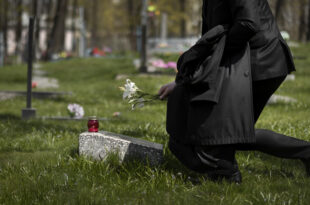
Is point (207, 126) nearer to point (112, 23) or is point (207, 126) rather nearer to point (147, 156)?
point (147, 156)

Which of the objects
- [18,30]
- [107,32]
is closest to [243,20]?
[18,30]

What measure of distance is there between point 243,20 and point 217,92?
53 cm

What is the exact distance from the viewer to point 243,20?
316 cm

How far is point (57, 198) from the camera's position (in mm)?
3123

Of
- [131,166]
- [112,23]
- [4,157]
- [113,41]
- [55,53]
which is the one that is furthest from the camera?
[112,23]

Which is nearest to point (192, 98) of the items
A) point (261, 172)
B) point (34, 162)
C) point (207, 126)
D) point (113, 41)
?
point (207, 126)

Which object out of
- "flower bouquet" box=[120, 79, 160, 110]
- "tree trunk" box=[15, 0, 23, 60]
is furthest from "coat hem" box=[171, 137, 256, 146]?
"tree trunk" box=[15, 0, 23, 60]

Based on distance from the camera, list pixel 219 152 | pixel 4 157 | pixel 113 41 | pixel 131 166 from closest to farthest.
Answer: pixel 219 152 < pixel 131 166 < pixel 4 157 < pixel 113 41

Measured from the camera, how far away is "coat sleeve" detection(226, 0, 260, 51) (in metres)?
3.15

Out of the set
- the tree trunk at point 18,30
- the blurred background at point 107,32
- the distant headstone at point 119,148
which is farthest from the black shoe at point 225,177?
the tree trunk at point 18,30

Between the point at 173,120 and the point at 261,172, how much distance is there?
1.02m

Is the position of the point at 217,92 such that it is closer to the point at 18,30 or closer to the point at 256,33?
the point at 256,33

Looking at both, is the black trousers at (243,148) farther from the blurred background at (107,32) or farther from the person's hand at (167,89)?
the blurred background at (107,32)

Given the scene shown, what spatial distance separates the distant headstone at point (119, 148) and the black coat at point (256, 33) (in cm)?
117
